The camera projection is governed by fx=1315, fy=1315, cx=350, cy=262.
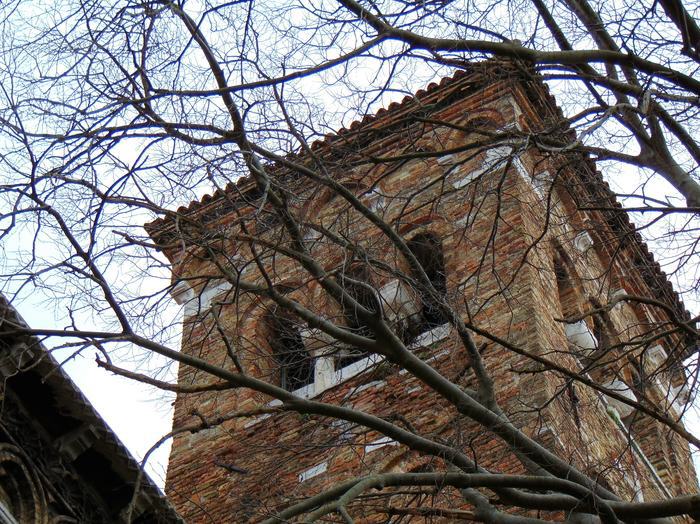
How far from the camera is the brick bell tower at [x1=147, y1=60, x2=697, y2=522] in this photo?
29.4 feet

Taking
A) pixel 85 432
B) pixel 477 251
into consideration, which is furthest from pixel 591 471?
pixel 477 251

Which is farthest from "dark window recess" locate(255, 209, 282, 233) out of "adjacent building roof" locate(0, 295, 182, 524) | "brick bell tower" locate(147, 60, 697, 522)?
"adjacent building roof" locate(0, 295, 182, 524)

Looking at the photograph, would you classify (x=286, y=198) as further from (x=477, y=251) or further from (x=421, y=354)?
(x=477, y=251)

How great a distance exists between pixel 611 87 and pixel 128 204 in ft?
9.52

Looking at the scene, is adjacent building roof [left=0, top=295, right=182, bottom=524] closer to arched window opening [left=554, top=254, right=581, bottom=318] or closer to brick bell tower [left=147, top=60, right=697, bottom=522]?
brick bell tower [left=147, top=60, right=697, bottom=522]

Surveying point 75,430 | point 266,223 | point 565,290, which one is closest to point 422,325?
point 565,290

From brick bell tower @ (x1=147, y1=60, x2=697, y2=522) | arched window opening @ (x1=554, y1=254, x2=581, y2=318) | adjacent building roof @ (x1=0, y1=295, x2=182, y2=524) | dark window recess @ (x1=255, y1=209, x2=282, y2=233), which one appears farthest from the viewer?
arched window opening @ (x1=554, y1=254, x2=581, y2=318)

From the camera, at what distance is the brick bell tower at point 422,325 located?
8.96 meters

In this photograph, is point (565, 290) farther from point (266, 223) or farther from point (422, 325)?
point (266, 223)

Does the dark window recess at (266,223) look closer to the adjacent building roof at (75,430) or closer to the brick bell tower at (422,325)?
the brick bell tower at (422,325)

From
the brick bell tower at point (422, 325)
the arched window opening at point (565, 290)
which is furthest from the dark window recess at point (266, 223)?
the arched window opening at point (565, 290)

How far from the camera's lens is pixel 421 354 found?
12.6 m

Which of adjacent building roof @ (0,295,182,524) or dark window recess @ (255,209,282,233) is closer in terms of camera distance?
adjacent building roof @ (0,295,182,524)

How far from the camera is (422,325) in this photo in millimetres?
12812
